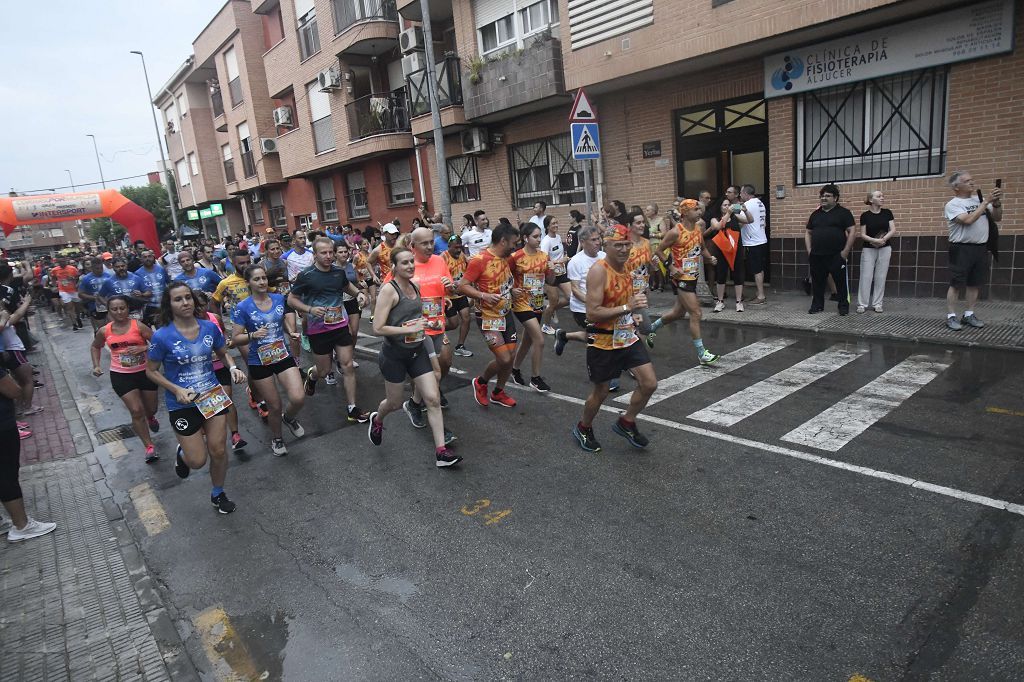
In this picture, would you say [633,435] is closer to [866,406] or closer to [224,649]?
[866,406]

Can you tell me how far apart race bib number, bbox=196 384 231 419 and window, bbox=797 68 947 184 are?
1039cm

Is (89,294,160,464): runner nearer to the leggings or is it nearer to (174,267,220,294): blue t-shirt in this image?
the leggings

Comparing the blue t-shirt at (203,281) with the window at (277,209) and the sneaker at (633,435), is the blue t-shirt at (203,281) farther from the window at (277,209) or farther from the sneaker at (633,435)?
the window at (277,209)

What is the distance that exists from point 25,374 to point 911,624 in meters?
9.67

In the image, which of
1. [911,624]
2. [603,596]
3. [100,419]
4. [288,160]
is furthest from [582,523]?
[288,160]

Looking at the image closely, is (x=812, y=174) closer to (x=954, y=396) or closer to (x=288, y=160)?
(x=954, y=396)

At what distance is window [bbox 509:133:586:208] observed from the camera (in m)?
15.8

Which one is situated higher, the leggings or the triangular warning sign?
the triangular warning sign

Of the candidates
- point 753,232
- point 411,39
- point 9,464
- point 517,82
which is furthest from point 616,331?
point 411,39

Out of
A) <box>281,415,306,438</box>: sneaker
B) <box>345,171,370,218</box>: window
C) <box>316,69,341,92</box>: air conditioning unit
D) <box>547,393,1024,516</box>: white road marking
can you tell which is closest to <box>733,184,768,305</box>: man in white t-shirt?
<box>547,393,1024,516</box>: white road marking

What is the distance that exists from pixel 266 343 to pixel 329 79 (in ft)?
58.0

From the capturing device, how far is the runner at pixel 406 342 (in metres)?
5.55

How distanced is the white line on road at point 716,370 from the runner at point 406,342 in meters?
2.26

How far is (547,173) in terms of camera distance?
16.5 meters
